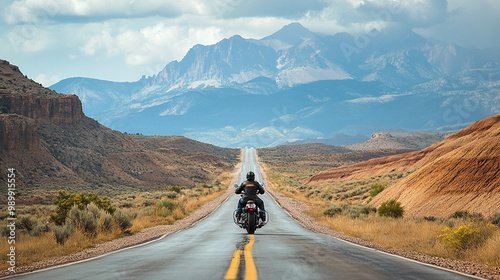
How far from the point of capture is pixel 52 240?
22.0 meters

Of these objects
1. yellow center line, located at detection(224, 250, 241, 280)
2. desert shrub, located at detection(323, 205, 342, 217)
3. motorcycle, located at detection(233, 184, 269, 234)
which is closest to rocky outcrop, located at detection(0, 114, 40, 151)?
desert shrub, located at detection(323, 205, 342, 217)

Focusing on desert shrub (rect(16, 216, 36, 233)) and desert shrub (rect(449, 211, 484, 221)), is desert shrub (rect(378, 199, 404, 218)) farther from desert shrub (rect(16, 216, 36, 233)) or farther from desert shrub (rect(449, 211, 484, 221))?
desert shrub (rect(16, 216, 36, 233))

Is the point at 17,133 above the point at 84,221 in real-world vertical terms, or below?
above

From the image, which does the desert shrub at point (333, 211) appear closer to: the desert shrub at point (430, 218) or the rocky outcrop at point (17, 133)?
the desert shrub at point (430, 218)

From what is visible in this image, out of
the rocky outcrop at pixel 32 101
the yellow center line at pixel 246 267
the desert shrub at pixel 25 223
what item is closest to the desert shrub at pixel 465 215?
the yellow center line at pixel 246 267

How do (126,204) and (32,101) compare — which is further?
(32,101)

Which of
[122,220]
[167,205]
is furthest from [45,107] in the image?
[122,220]

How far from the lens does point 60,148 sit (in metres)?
93.0

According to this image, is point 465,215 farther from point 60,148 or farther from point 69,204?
point 60,148

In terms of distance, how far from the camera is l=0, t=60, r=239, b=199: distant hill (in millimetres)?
79750

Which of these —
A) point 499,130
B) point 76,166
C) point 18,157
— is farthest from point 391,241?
point 76,166

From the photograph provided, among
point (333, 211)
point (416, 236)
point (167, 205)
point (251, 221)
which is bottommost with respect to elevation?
point (416, 236)

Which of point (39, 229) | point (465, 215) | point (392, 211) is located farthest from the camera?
point (392, 211)

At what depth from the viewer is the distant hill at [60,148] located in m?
79.8
